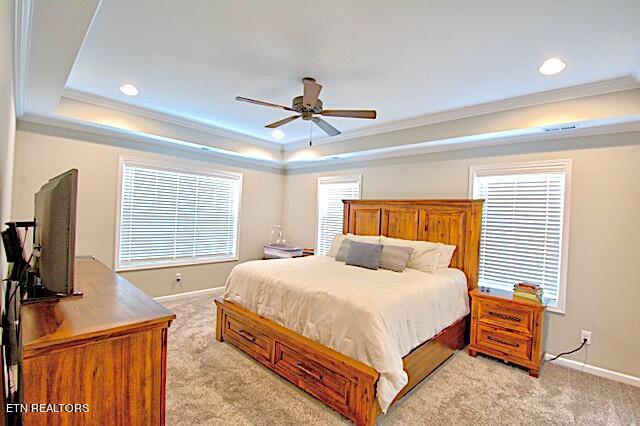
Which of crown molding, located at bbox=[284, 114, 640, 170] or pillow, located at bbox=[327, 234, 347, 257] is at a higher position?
crown molding, located at bbox=[284, 114, 640, 170]

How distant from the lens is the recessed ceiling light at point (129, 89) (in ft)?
10.7

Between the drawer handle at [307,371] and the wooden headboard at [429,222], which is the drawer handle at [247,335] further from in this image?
the wooden headboard at [429,222]

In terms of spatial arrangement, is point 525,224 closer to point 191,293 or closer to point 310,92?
point 310,92

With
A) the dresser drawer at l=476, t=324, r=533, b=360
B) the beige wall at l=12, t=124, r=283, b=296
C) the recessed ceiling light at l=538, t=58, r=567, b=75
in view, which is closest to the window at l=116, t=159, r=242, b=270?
the beige wall at l=12, t=124, r=283, b=296

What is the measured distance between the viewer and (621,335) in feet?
9.57

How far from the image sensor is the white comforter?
7.09ft

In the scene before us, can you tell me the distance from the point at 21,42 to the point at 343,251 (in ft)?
11.2

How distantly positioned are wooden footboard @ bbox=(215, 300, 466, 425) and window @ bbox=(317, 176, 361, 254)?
2.47 m

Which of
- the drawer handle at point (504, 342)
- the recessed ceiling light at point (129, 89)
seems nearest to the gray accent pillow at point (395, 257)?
the drawer handle at point (504, 342)

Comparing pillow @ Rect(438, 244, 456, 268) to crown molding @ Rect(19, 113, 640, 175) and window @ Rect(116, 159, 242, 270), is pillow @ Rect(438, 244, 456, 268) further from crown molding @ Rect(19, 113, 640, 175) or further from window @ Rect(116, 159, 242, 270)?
window @ Rect(116, 159, 242, 270)

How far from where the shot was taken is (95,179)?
159 inches

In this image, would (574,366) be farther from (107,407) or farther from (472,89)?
(107,407)

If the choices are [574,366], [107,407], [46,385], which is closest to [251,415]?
[107,407]

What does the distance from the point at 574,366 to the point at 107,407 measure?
13.0 ft
